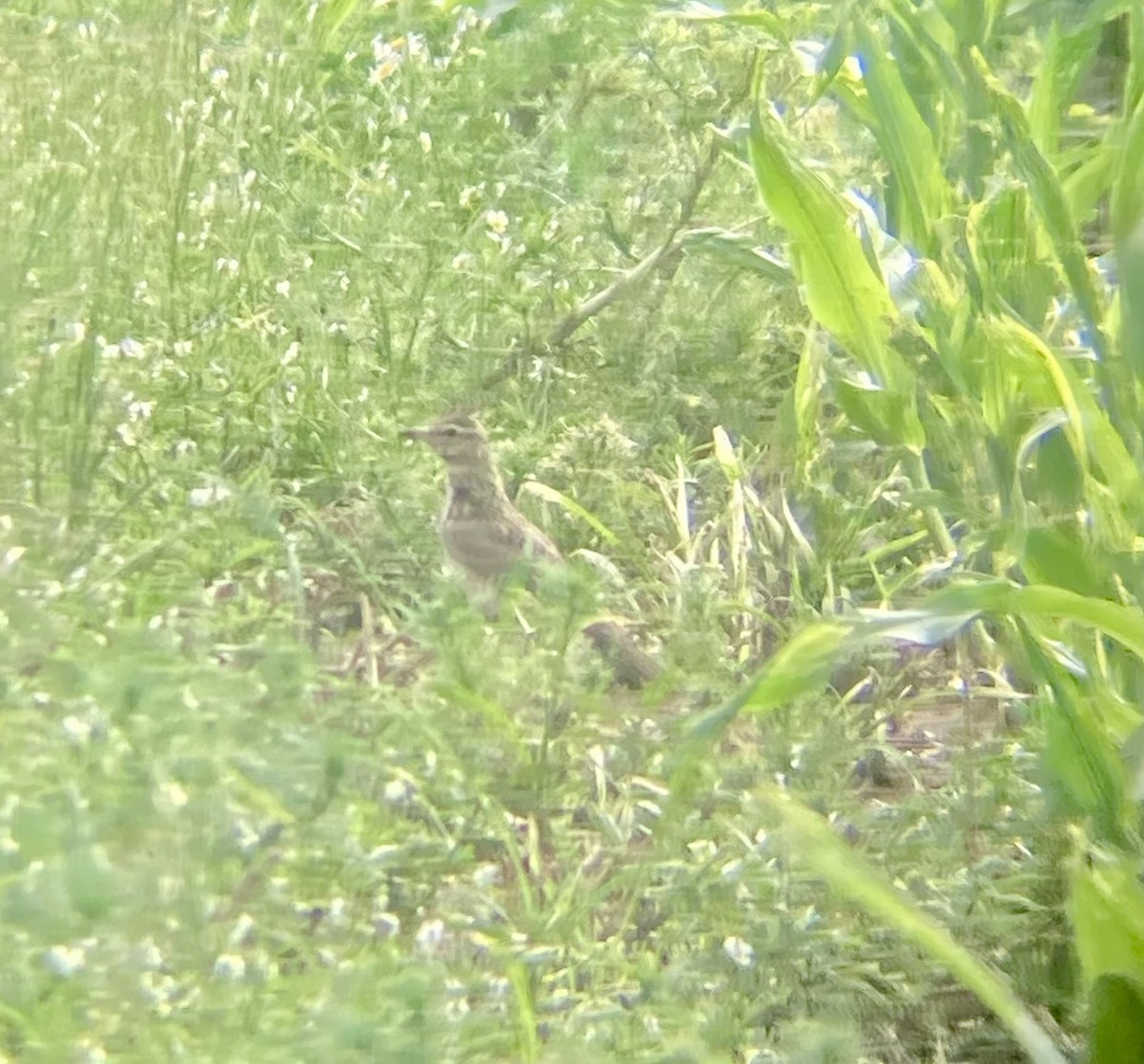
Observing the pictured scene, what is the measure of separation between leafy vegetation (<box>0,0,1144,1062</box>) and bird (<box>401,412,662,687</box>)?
0.7 inches

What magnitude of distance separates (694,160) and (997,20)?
26 centimetres

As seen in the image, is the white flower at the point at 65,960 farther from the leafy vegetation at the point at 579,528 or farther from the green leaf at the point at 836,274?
the green leaf at the point at 836,274

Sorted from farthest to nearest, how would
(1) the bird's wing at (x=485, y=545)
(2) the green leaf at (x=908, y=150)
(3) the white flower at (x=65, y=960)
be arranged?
(2) the green leaf at (x=908, y=150)
(1) the bird's wing at (x=485, y=545)
(3) the white flower at (x=65, y=960)

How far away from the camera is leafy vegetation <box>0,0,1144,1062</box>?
0.91 meters

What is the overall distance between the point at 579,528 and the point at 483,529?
0.10 meters

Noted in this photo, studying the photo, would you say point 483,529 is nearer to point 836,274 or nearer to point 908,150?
point 836,274

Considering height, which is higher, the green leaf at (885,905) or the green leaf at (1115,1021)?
the green leaf at (885,905)

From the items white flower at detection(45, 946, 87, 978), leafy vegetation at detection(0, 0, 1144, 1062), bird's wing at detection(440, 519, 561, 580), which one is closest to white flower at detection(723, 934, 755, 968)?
leafy vegetation at detection(0, 0, 1144, 1062)

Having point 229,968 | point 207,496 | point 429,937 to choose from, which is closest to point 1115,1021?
point 429,937

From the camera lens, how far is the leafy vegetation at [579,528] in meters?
0.91

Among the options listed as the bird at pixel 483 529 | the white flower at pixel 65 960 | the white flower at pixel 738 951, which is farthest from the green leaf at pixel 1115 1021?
the white flower at pixel 65 960

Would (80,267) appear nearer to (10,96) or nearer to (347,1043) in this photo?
(10,96)

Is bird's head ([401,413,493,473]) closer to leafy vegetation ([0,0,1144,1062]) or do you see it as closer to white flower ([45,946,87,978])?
leafy vegetation ([0,0,1144,1062])

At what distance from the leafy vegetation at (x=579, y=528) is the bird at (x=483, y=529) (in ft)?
0.06
